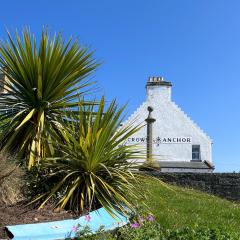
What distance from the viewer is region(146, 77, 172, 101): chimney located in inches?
1303

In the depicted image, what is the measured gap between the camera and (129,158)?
27.5 feet

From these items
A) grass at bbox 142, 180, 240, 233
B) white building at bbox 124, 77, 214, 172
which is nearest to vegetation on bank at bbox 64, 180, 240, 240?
grass at bbox 142, 180, 240, 233

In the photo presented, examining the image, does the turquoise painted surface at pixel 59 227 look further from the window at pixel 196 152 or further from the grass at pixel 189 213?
the window at pixel 196 152

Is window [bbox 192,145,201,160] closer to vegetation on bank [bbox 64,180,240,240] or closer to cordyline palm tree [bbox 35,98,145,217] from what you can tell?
vegetation on bank [bbox 64,180,240,240]

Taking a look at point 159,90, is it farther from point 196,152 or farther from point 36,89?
point 36,89

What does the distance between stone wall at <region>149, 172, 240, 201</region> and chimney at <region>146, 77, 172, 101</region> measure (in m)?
17.1

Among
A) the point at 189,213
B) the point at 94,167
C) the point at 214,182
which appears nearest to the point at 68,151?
the point at 94,167

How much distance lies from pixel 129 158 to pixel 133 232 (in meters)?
1.80

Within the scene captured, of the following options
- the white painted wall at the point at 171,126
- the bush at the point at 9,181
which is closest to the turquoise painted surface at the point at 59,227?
the bush at the point at 9,181

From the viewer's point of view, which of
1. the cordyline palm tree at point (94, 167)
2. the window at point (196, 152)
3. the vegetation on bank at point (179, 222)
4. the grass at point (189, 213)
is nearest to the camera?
the vegetation on bank at point (179, 222)

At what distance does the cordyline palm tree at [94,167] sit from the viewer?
7656 millimetres

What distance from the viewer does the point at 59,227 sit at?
6.39 meters

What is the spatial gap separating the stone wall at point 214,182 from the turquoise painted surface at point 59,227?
871 cm

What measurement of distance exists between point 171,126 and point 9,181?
2656cm
